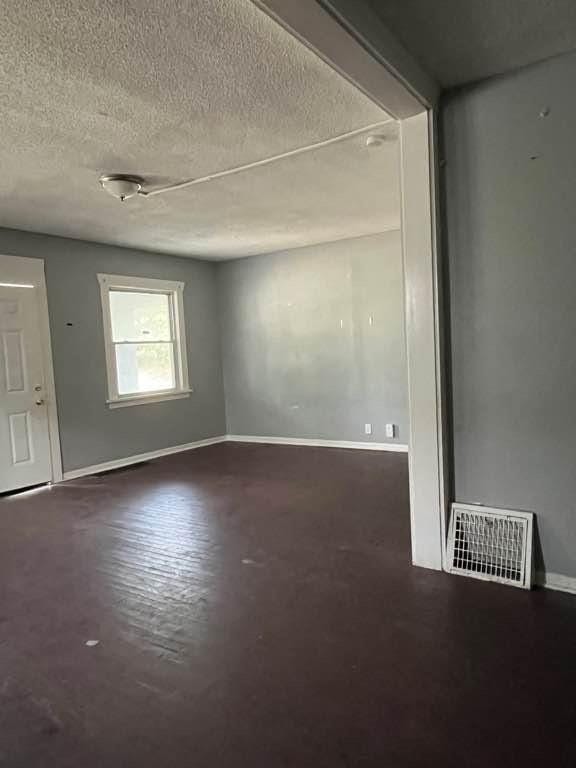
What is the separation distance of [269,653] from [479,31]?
9.23 ft

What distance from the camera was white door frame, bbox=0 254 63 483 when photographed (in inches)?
189

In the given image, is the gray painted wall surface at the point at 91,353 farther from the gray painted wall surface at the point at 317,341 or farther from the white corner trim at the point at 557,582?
the white corner trim at the point at 557,582

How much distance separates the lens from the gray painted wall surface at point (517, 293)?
91.7 inches

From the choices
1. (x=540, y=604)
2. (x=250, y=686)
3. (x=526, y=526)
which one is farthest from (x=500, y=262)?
(x=250, y=686)

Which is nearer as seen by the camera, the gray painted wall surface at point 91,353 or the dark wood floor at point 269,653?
the dark wood floor at point 269,653

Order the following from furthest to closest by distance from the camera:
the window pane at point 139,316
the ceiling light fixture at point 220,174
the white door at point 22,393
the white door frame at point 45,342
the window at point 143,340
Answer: the window pane at point 139,316, the window at point 143,340, the white door frame at point 45,342, the white door at point 22,393, the ceiling light fixture at point 220,174

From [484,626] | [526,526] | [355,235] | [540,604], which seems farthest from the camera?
[355,235]

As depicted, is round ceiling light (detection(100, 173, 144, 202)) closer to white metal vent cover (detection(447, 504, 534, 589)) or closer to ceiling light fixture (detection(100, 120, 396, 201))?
ceiling light fixture (detection(100, 120, 396, 201))

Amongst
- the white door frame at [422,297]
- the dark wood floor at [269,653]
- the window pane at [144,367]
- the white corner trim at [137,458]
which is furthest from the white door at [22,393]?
the white door frame at [422,297]

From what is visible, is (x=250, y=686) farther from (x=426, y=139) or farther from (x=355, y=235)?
(x=355, y=235)

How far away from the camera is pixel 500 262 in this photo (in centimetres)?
249

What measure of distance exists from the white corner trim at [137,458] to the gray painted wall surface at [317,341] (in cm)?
50

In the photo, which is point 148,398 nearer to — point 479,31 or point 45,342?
point 45,342

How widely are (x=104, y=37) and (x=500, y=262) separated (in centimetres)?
207
